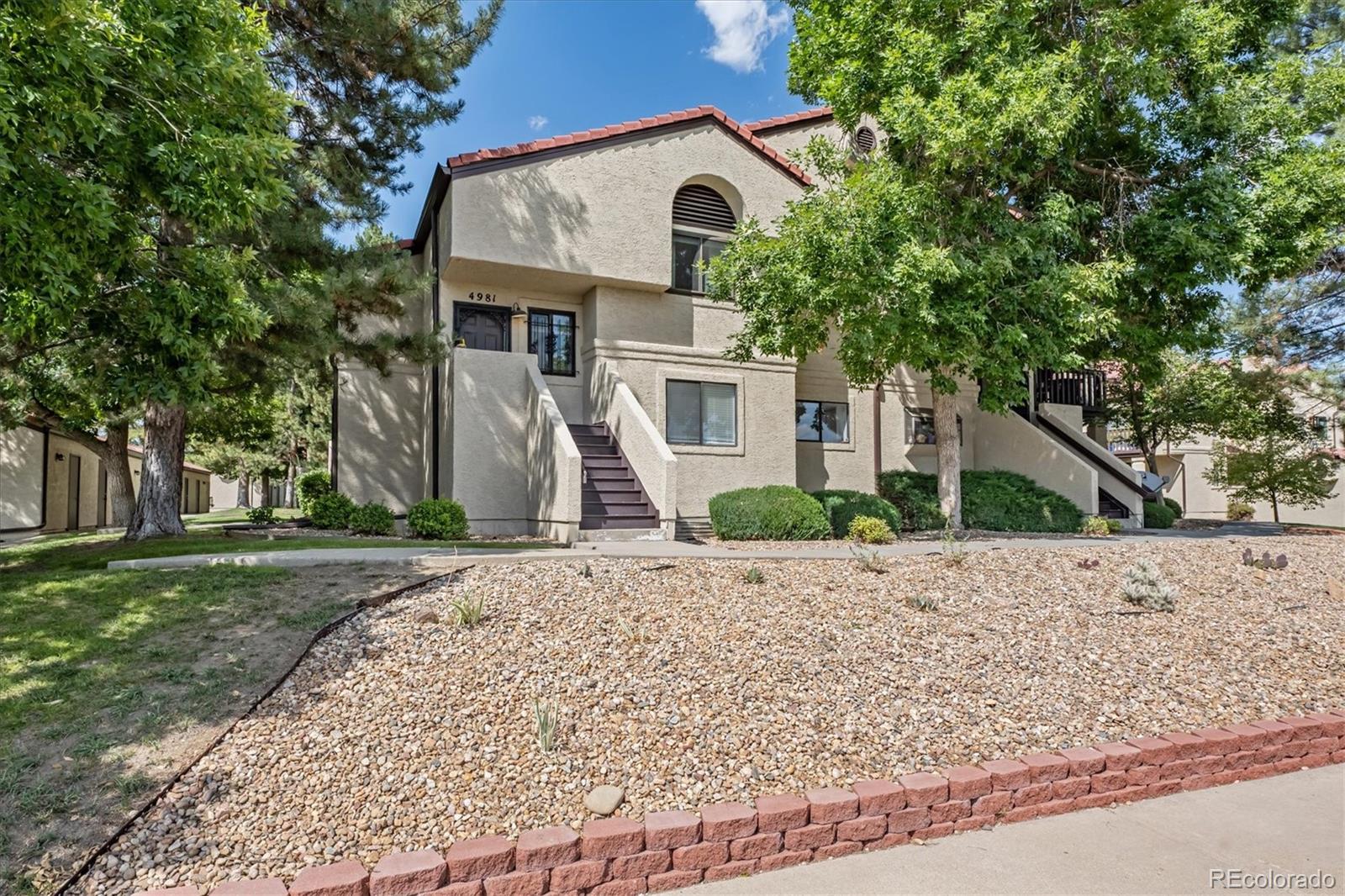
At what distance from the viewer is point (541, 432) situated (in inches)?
505

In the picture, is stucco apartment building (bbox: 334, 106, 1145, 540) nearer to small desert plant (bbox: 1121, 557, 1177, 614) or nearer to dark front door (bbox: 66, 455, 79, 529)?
small desert plant (bbox: 1121, 557, 1177, 614)

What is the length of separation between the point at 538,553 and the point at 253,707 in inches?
174

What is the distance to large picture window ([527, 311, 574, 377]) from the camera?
15.1m

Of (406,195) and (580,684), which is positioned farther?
(406,195)

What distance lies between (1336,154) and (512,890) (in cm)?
1664

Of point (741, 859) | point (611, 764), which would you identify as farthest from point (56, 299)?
point (741, 859)

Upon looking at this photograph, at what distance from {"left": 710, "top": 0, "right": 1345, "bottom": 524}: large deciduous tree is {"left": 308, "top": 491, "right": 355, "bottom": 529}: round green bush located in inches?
314

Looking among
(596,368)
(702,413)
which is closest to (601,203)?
(596,368)

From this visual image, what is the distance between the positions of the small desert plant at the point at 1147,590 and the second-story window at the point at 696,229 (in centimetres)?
976

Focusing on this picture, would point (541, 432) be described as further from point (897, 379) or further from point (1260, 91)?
point (1260, 91)

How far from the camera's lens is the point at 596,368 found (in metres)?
14.3

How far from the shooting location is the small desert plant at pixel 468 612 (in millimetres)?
5895

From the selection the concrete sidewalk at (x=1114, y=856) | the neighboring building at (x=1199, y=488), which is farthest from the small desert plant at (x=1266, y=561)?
the neighboring building at (x=1199, y=488)

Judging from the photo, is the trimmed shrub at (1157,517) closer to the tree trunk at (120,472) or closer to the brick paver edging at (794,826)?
Answer: the brick paver edging at (794,826)
